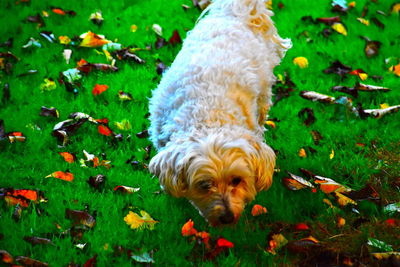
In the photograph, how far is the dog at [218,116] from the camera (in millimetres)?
3533

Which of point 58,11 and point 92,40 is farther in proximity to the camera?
point 58,11

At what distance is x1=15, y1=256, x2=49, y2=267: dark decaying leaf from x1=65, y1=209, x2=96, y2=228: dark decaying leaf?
0.55 meters

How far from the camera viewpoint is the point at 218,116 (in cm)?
389

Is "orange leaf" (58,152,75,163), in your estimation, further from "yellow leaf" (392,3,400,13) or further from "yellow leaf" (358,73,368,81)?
"yellow leaf" (392,3,400,13)

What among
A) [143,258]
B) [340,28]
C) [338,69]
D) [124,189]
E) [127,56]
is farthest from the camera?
[340,28]

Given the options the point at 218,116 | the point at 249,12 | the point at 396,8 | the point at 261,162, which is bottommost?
the point at 396,8

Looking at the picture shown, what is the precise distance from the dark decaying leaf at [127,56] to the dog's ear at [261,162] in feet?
10.5

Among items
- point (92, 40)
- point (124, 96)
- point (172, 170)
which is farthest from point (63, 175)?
point (92, 40)

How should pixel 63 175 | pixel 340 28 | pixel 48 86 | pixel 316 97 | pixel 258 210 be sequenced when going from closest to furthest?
pixel 258 210, pixel 63 175, pixel 316 97, pixel 48 86, pixel 340 28

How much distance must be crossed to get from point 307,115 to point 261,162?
202 centimetres

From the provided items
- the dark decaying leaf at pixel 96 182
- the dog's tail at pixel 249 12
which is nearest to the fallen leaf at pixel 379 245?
the dark decaying leaf at pixel 96 182

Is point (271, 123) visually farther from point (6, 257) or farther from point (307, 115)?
point (6, 257)

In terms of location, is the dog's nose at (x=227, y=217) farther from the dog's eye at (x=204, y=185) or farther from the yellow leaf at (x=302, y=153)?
the yellow leaf at (x=302, y=153)

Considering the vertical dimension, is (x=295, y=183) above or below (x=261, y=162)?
below
